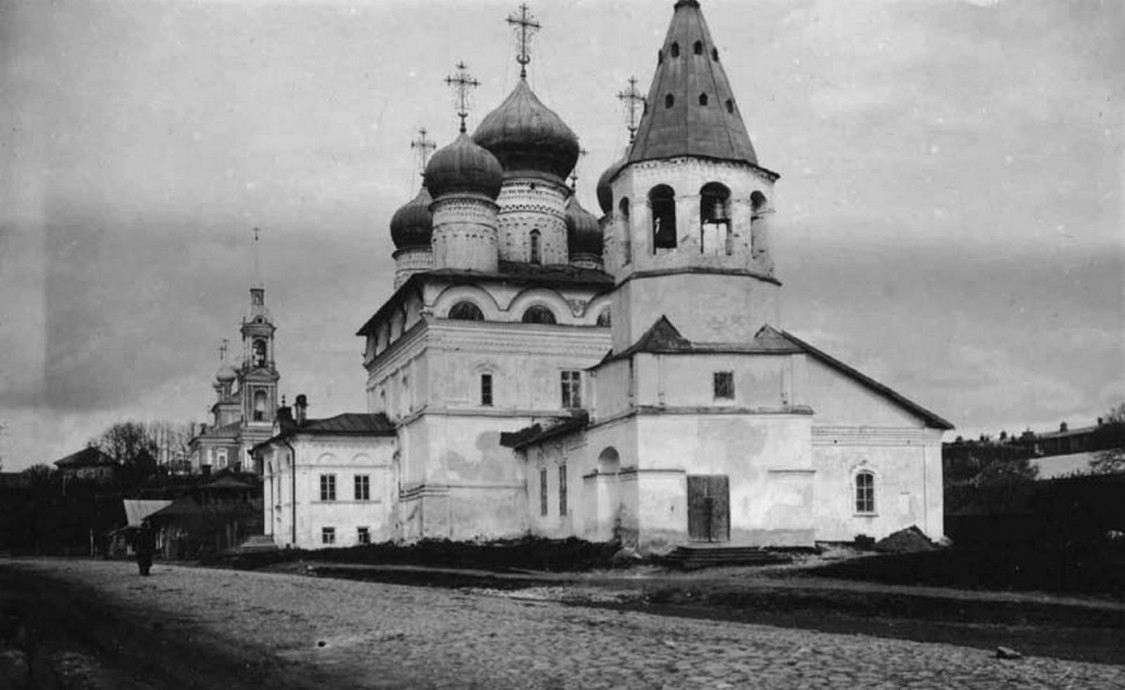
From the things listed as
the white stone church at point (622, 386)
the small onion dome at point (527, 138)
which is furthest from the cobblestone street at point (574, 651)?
the small onion dome at point (527, 138)

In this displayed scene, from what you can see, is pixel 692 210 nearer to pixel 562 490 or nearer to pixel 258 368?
pixel 562 490

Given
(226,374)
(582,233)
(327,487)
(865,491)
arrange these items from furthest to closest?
(226,374), (582,233), (327,487), (865,491)

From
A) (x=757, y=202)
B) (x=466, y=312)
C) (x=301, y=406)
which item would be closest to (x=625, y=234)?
(x=757, y=202)

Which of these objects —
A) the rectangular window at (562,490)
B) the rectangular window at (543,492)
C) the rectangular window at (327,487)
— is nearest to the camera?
the rectangular window at (562,490)

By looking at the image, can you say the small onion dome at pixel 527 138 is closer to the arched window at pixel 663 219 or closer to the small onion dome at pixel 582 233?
→ the small onion dome at pixel 582 233

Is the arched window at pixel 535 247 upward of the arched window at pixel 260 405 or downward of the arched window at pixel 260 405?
upward

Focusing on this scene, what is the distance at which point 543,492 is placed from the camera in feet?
106

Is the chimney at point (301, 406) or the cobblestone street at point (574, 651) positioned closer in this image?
the cobblestone street at point (574, 651)

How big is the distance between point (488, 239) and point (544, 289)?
2427 mm

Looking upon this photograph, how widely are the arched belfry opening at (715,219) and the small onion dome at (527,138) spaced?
15.0 metres

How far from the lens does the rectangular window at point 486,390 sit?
119 feet

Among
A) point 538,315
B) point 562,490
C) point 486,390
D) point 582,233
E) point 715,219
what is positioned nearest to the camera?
point 715,219

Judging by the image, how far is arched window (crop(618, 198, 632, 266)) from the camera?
2691 cm

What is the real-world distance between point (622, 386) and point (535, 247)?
16428 millimetres
